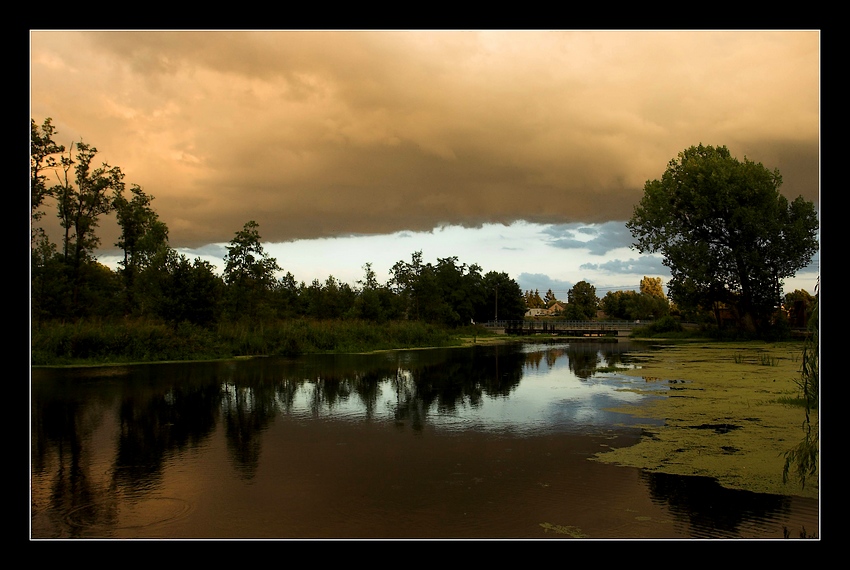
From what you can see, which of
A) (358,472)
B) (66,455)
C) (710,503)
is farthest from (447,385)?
(710,503)

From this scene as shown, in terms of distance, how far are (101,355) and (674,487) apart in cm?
2344

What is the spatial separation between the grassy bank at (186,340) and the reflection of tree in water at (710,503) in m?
22.6

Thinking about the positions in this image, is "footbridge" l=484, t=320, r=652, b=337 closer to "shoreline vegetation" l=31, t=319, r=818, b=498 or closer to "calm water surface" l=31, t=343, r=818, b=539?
"shoreline vegetation" l=31, t=319, r=818, b=498

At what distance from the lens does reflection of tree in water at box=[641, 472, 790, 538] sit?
5.53 m

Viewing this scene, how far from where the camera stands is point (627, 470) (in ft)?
24.5

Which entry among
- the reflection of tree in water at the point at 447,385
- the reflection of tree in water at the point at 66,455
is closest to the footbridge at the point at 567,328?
the reflection of tree in water at the point at 447,385

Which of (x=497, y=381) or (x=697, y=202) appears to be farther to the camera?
(x=697, y=202)

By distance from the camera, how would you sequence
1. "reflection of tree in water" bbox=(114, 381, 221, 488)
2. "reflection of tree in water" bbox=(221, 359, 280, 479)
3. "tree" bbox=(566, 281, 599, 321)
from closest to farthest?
"reflection of tree in water" bbox=(114, 381, 221, 488), "reflection of tree in water" bbox=(221, 359, 280, 479), "tree" bbox=(566, 281, 599, 321)

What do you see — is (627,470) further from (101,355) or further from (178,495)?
(101,355)

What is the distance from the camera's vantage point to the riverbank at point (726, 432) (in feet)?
24.1

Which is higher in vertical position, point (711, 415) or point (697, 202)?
point (697, 202)

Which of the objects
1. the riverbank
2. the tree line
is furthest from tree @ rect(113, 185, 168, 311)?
the riverbank

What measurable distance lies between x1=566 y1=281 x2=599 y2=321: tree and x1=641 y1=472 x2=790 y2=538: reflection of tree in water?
104563mm

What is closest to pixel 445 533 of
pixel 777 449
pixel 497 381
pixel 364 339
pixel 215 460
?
pixel 215 460
